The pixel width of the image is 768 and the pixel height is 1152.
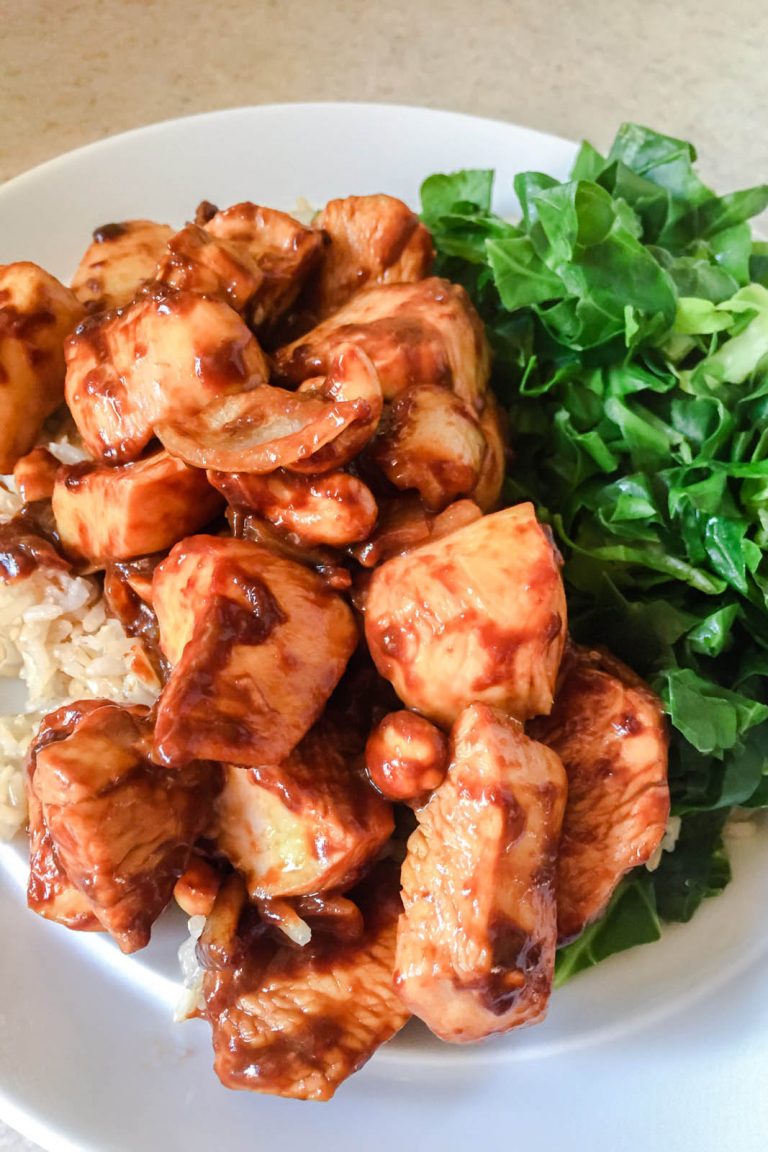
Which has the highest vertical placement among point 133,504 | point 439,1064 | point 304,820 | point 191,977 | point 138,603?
point 133,504

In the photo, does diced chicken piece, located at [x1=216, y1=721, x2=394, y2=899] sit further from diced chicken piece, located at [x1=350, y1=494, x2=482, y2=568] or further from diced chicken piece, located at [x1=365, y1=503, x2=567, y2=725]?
diced chicken piece, located at [x1=350, y1=494, x2=482, y2=568]

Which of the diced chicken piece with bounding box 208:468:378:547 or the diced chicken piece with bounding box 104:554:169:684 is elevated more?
the diced chicken piece with bounding box 208:468:378:547

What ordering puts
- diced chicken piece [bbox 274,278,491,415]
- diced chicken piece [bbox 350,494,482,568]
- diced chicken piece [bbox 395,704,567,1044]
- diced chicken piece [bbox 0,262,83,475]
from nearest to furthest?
diced chicken piece [bbox 395,704,567,1044] < diced chicken piece [bbox 350,494,482,568] < diced chicken piece [bbox 274,278,491,415] < diced chicken piece [bbox 0,262,83,475]

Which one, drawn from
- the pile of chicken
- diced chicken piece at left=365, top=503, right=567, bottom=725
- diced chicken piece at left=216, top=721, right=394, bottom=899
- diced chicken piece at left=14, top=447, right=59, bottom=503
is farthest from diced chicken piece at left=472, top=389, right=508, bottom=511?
diced chicken piece at left=14, top=447, right=59, bottom=503

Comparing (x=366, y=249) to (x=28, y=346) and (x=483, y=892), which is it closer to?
(x=28, y=346)

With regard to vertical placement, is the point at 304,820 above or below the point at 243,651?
below

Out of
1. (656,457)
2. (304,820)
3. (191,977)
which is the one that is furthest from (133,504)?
(656,457)

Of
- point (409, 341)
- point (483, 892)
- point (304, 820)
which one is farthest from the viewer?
point (409, 341)
